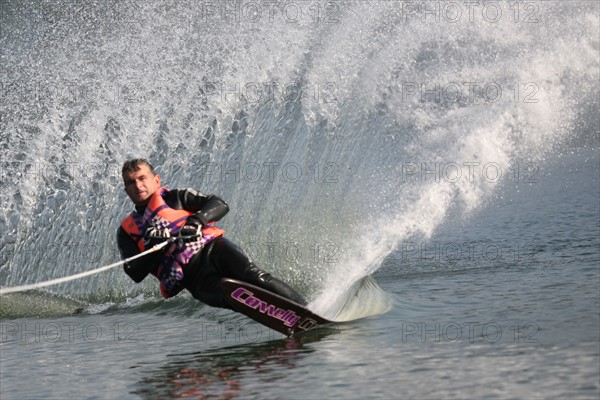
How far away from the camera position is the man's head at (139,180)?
234 inches

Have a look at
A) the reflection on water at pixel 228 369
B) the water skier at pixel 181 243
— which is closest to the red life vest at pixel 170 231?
the water skier at pixel 181 243

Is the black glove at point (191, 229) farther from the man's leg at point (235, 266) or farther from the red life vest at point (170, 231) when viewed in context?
the man's leg at point (235, 266)

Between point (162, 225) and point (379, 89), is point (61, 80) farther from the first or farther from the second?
point (162, 225)

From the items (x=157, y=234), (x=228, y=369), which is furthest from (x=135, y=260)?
(x=228, y=369)

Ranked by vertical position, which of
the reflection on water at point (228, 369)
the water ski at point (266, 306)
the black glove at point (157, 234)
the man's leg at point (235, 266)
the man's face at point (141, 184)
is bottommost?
the reflection on water at point (228, 369)

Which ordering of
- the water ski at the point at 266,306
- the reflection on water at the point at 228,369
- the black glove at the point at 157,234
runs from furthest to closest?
1. the water ski at the point at 266,306
2. the black glove at the point at 157,234
3. the reflection on water at the point at 228,369

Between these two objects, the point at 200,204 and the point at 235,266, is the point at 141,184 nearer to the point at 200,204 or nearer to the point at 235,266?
the point at 200,204

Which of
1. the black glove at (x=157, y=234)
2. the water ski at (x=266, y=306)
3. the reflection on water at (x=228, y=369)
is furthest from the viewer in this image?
the water ski at (x=266, y=306)

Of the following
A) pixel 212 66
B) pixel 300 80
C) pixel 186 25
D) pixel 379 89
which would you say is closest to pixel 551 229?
pixel 379 89

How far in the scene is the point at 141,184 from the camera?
5980 mm

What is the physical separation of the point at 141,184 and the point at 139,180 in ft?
0.10

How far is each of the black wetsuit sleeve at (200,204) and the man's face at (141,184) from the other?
13cm

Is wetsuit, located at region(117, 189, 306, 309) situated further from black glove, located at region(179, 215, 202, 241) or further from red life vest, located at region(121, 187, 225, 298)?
black glove, located at region(179, 215, 202, 241)

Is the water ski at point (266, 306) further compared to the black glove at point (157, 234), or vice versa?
the water ski at point (266, 306)
